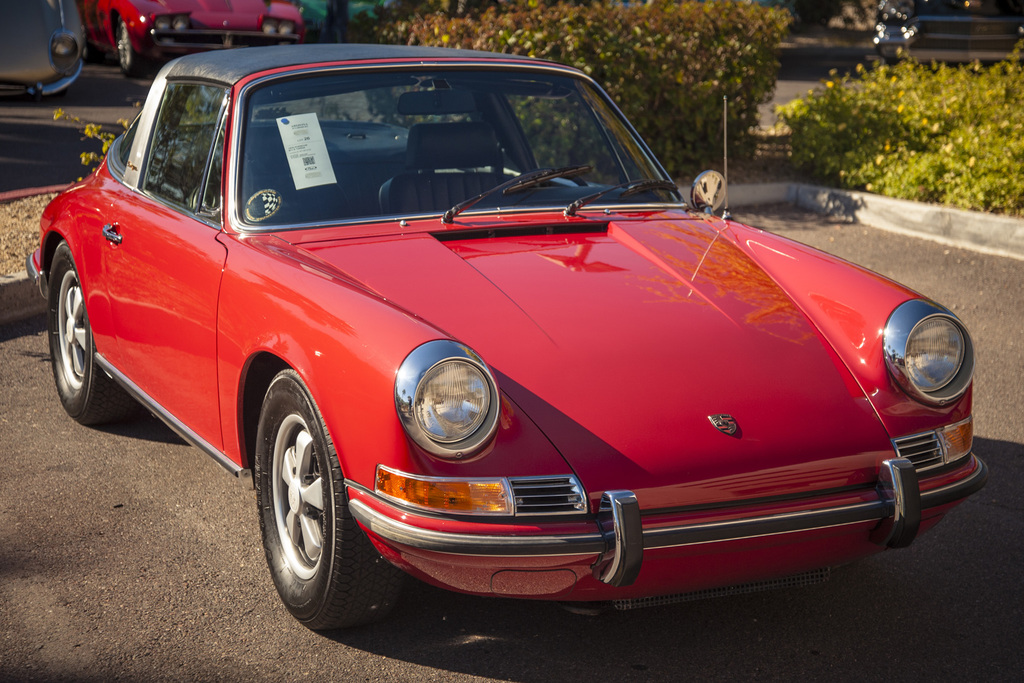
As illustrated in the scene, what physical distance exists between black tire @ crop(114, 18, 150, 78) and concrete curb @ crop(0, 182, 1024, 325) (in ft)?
20.2

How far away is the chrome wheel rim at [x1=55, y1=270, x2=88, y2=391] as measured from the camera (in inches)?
177

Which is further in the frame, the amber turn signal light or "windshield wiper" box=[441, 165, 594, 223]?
"windshield wiper" box=[441, 165, 594, 223]

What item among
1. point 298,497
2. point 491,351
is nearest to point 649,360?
point 491,351

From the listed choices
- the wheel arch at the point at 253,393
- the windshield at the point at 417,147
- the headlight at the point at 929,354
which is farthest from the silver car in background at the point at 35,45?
the headlight at the point at 929,354

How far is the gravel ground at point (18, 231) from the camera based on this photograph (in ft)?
20.8

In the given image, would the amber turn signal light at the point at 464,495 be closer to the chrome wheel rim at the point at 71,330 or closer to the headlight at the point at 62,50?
the chrome wheel rim at the point at 71,330

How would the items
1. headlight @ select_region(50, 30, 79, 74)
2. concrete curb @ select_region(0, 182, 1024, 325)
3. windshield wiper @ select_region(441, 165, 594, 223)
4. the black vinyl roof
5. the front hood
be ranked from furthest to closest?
concrete curb @ select_region(0, 182, 1024, 325), headlight @ select_region(50, 30, 79, 74), the black vinyl roof, windshield wiper @ select_region(441, 165, 594, 223), the front hood

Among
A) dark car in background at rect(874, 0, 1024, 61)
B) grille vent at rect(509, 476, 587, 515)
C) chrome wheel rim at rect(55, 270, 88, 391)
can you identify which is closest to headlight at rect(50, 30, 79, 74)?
chrome wheel rim at rect(55, 270, 88, 391)

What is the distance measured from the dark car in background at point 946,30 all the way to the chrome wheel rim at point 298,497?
12580mm

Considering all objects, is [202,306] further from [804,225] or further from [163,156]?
[804,225]

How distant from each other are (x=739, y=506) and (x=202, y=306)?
180 centimetres

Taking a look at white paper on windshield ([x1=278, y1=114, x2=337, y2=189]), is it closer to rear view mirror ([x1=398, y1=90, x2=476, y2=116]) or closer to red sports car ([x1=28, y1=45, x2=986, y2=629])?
red sports car ([x1=28, y1=45, x2=986, y2=629])

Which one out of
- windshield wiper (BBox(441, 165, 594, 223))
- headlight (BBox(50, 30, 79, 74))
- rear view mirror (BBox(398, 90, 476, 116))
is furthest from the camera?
headlight (BBox(50, 30, 79, 74))

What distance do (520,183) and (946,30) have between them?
476 inches
